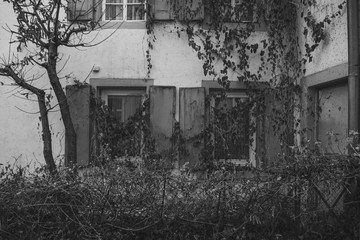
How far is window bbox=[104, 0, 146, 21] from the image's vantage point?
8266 mm

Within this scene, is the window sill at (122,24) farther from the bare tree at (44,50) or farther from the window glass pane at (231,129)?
the window glass pane at (231,129)

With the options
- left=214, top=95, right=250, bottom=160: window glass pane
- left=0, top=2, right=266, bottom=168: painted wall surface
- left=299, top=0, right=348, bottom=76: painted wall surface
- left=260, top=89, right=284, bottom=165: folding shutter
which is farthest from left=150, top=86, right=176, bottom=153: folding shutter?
left=299, top=0, right=348, bottom=76: painted wall surface

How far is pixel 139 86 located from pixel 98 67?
693 millimetres

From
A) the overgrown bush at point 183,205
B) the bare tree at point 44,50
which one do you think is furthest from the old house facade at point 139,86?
the overgrown bush at point 183,205

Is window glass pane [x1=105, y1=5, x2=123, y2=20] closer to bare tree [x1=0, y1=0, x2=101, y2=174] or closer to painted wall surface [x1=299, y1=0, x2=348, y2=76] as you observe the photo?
bare tree [x1=0, y1=0, x2=101, y2=174]

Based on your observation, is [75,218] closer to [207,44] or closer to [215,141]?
[215,141]

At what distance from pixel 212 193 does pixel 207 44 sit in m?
3.49

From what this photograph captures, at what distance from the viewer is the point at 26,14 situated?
744cm

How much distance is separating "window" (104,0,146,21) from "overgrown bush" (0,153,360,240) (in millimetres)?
3735

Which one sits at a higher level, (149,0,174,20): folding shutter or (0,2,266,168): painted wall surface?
(149,0,174,20): folding shutter

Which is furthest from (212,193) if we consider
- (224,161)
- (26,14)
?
(26,14)

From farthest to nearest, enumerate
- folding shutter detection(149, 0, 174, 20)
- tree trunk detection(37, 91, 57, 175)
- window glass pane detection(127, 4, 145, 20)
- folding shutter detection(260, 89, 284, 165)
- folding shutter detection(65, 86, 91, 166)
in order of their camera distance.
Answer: window glass pane detection(127, 4, 145, 20), folding shutter detection(149, 0, 174, 20), folding shutter detection(260, 89, 284, 165), folding shutter detection(65, 86, 91, 166), tree trunk detection(37, 91, 57, 175)

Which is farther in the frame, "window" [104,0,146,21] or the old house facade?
"window" [104,0,146,21]

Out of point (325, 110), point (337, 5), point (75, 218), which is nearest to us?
point (75, 218)
